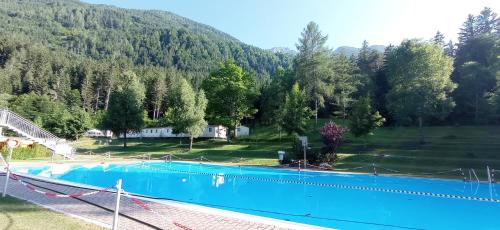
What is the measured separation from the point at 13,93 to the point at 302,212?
313ft

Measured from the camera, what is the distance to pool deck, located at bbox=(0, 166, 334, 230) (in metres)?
8.76

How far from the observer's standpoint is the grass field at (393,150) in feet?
97.9

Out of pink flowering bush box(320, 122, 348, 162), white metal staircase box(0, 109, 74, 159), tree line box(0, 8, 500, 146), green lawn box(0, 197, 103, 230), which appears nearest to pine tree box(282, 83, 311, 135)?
tree line box(0, 8, 500, 146)

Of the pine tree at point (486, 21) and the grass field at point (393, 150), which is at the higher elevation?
the pine tree at point (486, 21)

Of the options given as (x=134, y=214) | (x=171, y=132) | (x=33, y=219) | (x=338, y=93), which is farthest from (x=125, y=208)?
(x=171, y=132)

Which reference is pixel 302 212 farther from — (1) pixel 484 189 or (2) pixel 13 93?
(2) pixel 13 93

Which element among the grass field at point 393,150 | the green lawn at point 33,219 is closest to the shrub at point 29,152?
the grass field at point 393,150

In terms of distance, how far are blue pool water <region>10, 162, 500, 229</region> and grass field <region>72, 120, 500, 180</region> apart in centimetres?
476

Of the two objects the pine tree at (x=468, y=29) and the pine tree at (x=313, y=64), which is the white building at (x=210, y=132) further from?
the pine tree at (x=468, y=29)

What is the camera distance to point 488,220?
42.2ft

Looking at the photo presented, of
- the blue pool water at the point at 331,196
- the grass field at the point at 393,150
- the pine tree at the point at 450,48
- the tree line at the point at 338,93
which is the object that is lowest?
the blue pool water at the point at 331,196

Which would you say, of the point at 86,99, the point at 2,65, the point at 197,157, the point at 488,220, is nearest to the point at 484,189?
the point at 488,220

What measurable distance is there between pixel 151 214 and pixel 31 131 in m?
24.9

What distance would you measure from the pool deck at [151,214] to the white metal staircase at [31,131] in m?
18.2
